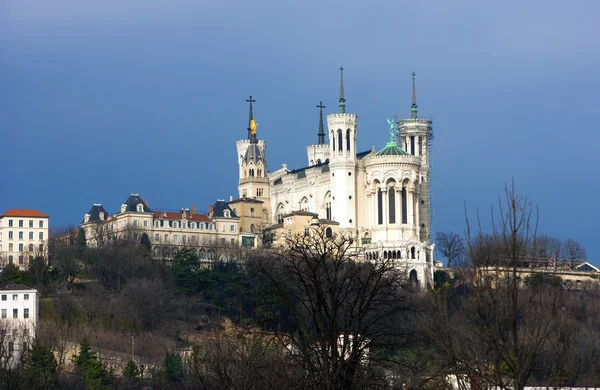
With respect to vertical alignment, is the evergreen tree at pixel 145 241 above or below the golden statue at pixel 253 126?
below

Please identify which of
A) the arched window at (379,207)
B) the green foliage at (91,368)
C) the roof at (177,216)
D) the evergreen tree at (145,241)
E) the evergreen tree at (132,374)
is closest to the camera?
the green foliage at (91,368)

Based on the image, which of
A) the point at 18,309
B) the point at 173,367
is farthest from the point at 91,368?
the point at 18,309

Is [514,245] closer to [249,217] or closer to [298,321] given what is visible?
[298,321]

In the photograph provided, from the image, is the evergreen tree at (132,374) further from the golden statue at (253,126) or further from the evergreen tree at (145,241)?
the golden statue at (253,126)

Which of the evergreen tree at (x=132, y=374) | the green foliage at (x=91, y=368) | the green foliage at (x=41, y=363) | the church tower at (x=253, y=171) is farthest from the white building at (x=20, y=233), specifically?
the green foliage at (x=41, y=363)

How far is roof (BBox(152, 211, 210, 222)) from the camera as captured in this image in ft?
439

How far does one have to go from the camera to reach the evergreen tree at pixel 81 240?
124 m

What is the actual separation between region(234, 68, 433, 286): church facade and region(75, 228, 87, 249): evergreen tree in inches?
644

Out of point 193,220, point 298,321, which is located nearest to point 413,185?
point 193,220

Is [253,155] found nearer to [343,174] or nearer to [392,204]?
[343,174]

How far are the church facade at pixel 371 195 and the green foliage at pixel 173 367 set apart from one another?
38326mm

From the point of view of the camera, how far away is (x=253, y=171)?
145 metres

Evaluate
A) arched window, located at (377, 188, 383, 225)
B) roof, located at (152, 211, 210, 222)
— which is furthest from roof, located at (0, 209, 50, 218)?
arched window, located at (377, 188, 383, 225)

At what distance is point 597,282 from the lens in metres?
130
